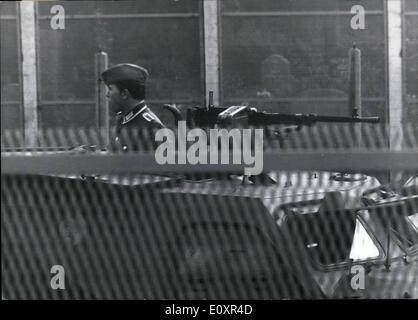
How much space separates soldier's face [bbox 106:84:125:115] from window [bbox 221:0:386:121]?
772 mm

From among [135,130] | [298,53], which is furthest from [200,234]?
[298,53]

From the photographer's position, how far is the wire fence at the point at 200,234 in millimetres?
2695

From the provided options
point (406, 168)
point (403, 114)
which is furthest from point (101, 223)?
point (403, 114)

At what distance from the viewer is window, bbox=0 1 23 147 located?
3.38 m

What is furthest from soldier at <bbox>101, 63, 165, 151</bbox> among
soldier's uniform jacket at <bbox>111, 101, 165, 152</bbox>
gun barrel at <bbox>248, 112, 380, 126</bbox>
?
gun barrel at <bbox>248, 112, 380, 126</bbox>

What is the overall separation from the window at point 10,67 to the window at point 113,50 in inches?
5.0

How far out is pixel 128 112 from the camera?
119 inches

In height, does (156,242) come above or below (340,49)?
below

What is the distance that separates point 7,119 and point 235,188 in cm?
134

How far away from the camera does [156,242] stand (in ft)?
9.12

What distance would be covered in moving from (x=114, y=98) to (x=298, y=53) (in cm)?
139

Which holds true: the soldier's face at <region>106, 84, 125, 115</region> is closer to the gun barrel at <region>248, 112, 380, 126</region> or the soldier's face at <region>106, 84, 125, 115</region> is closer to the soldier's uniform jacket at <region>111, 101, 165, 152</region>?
the soldier's uniform jacket at <region>111, 101, 165, 152</region>
